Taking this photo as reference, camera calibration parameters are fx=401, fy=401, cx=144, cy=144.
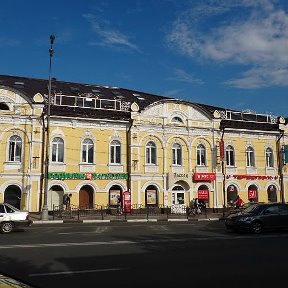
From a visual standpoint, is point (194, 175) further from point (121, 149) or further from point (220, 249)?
point (220, 249)

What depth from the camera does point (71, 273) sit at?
9062mm

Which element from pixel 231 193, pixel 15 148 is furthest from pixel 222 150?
pixel 15 148

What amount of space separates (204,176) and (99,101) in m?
11.7

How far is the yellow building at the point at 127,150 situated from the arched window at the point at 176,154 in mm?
91

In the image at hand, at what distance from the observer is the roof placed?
33656 millimetres

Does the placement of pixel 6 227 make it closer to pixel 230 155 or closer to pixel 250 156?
pixel 230 155

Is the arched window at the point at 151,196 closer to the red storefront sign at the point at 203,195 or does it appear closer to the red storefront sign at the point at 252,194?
the red storefront sign at the point at 203,195

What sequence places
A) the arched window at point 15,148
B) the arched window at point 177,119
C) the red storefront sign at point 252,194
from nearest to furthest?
the arched window at point 15,148, the arched window at point 177,119, the red storefront sign at point 252,194

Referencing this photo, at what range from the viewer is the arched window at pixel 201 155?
1471 inches

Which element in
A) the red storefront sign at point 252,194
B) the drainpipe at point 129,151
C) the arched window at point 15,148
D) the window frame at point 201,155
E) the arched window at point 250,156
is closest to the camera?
the arched window at point 15,148

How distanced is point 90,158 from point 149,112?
262 inches

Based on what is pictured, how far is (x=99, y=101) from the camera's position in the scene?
36.3 m

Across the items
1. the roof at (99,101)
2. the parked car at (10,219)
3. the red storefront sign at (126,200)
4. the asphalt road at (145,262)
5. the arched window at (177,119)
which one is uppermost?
the roof at (99,101)

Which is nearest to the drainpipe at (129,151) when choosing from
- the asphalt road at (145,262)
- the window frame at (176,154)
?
the window frame at (176,154)
